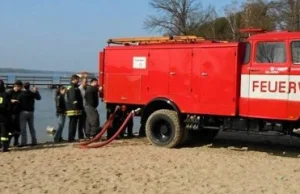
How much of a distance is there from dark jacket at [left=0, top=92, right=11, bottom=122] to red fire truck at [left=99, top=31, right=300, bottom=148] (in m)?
2.82

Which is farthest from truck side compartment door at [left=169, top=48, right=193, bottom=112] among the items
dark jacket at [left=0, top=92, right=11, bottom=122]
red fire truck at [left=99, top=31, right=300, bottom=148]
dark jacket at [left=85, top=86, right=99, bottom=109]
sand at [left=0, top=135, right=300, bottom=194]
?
dark jacket at [left=0, top=92, right=11, bottom=122]

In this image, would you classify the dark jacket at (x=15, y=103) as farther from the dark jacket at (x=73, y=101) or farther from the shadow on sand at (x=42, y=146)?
the dark jacket at (x=73, y=101)

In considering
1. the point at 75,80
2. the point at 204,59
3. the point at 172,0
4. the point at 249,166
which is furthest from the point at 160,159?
the point at 172,0

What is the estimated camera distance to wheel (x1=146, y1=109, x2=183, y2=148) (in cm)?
1319

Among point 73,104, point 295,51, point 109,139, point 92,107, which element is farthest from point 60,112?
point 295,51

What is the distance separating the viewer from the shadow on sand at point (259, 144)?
1295cm

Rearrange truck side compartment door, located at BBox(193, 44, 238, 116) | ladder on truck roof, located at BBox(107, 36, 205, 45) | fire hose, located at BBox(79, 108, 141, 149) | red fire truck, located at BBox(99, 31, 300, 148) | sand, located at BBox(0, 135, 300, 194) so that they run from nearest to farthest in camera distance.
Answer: sand, located at BBox(0, 135, 300, 194), red fire truck, located at BBox(99, 31, 300, 148), truck side compartment door, located at BBox(193, 44, 238, 116), ladder on truck roof, located at BBox(107, 36, 205, 45), fire hose, located at BBox(79, 108, 141, 149)

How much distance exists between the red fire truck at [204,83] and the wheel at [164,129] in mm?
25

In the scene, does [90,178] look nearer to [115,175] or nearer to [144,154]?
[115,175]

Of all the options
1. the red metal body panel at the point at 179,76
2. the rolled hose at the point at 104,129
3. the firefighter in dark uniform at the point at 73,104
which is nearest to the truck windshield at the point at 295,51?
the red metal body panel at the point at 179,76

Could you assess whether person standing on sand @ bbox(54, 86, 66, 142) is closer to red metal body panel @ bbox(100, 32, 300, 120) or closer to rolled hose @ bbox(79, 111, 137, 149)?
red metal body panel @ bbox(100, 32, 300, 120)

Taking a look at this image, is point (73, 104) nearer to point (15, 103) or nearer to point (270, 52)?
point (15, 103)

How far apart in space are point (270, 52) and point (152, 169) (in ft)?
12.8

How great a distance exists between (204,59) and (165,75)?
1205 mm
